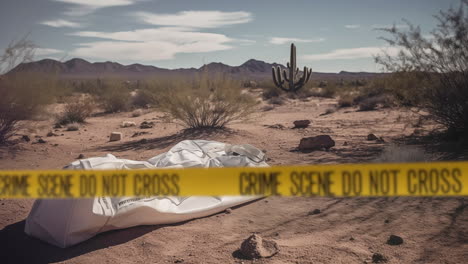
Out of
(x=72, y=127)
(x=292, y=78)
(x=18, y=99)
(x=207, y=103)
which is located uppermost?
(x=292, y=78)

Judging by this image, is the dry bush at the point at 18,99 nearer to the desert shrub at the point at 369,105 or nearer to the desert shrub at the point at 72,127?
the desert shrub at the point at 72,127

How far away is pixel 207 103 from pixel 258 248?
8711 mm

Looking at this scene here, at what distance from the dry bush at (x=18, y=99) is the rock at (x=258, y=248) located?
8872 mm

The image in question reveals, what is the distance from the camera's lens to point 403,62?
9648mm

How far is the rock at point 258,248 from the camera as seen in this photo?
4.08 m

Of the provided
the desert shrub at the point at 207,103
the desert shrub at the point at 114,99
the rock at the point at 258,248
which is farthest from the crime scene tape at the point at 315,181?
the desert shrub at the point at 114,99

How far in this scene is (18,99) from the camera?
11.2m

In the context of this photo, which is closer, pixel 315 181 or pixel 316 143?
pixel 315 181

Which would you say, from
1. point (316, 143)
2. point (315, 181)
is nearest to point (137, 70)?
point (316, 143)

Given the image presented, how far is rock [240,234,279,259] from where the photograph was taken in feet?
13.4

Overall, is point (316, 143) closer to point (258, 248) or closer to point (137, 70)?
point (258, 248)

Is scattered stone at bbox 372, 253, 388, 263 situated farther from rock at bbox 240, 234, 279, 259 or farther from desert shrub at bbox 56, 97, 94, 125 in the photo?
desert shrub at bbox 56, 97, 94, 125

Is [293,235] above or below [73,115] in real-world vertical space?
below

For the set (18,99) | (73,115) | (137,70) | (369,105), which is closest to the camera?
(18,99)
